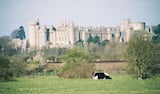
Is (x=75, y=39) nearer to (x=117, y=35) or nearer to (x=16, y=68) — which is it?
(x=117, y=35)

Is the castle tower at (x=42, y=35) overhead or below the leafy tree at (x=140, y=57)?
overhead

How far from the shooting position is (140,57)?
30500 millimetres

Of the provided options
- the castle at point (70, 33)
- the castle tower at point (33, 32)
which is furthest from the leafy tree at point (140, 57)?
the castle tower at point (33, 32)

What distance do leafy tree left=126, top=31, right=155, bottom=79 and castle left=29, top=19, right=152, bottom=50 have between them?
89.9m

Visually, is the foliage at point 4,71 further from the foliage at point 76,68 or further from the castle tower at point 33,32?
the castle tower at point 33,32

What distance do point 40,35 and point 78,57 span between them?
92.9 m

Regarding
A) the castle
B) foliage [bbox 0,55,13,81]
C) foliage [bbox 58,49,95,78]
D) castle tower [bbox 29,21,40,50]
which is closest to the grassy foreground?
foliage [bbox 0,55,13,81]

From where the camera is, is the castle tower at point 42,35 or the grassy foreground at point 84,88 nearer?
the grassy foreground at point 84,88

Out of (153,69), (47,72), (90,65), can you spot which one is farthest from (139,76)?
(47,72)

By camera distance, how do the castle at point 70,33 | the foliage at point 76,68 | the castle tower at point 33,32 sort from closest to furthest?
the foliage at point 76,68 → the castle at point 70,33 → the castle tower at point 33,32

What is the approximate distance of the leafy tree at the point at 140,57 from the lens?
30.1 meters

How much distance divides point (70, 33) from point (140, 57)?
313ft

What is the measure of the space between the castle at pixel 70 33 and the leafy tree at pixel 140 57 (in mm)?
89919

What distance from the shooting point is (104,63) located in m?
52.2
